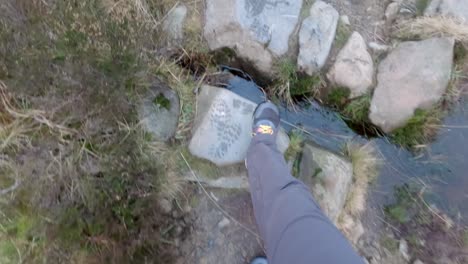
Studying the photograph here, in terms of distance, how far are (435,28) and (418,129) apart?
0.76m

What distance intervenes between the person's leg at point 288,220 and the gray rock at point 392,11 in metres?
1.46

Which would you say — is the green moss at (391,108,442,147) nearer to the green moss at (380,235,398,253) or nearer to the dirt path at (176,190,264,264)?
the green moss at (380,235,398,253)

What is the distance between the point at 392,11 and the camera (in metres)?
3.33

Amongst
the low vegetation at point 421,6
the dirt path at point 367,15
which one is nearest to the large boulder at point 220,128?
the dirt path at point 367,15

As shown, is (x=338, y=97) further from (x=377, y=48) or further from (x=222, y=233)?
(x=222, y=233)

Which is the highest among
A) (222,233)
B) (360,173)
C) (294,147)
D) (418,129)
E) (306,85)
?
(306,85)

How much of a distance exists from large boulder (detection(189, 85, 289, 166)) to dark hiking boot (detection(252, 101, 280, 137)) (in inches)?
4.1

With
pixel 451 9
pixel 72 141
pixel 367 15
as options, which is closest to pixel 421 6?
pixel 451 9

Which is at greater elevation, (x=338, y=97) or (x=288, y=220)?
(x=288, y=220)

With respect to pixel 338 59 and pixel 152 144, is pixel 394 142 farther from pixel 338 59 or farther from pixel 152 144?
pixel 152 144

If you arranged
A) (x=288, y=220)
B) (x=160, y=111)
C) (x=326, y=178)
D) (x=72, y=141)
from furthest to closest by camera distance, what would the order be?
(x=326, y=178) → (x=160, y=111) → (x=72, y=141) → (x=288, y=220)

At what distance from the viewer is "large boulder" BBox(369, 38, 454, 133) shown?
322 cm

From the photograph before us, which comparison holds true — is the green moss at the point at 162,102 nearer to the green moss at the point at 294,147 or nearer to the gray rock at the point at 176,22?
the gray rock at the point at 176,22

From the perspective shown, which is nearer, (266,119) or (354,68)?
(266,119)
